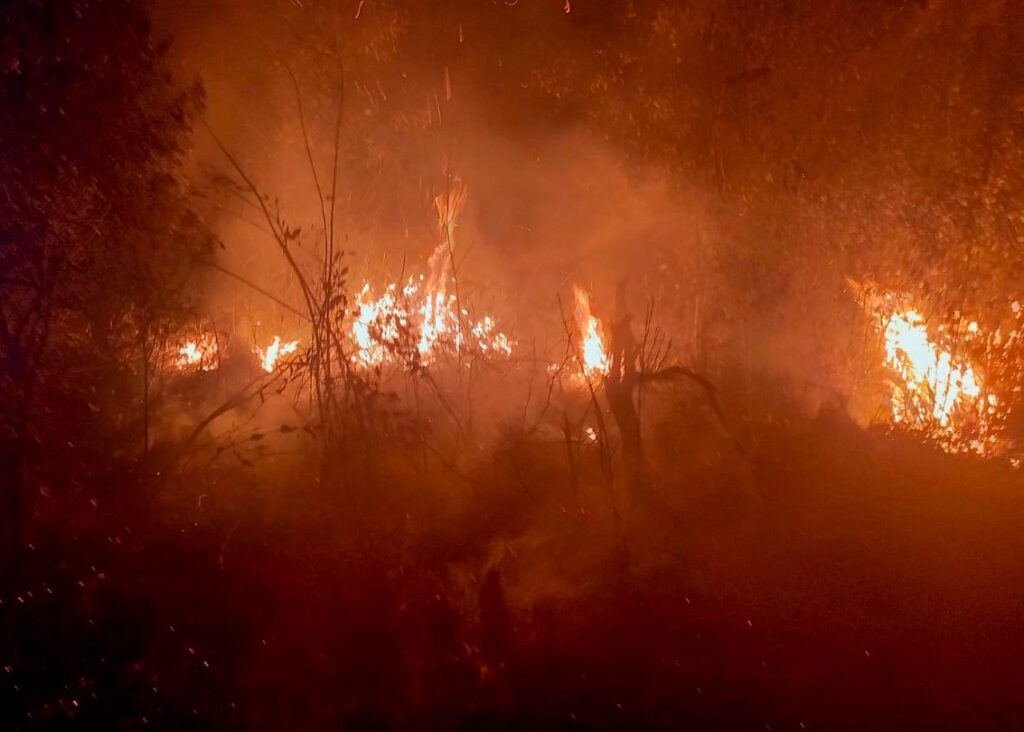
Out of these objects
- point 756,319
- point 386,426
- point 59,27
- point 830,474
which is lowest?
point 830,474

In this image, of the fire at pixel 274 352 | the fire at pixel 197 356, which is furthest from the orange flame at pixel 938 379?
the fire at pixel 197 356

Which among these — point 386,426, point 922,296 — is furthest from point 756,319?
point 386,426

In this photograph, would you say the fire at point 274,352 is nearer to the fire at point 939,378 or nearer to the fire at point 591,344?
the fire at point 591,344

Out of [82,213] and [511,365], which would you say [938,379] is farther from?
[82,213]

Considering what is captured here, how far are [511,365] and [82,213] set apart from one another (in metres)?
2.54

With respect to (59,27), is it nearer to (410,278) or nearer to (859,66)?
(410,278)

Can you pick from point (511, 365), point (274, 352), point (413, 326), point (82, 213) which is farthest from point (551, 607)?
point (82, 213)

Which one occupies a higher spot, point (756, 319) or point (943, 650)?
point (756, 319)

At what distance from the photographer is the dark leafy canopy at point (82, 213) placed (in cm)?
400

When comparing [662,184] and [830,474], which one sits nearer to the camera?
[830,474]

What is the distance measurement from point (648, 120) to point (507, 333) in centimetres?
135

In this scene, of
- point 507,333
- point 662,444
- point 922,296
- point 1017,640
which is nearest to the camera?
point 1017,640

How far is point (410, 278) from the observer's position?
403cm

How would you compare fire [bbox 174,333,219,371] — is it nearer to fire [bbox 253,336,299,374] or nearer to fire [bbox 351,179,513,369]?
fire [bbox 253,336,299,374]
